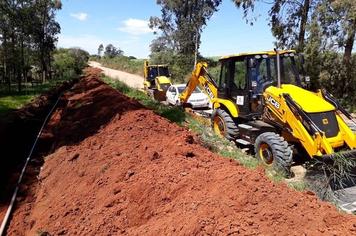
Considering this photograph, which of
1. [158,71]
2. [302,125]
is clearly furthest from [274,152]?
[158,71]

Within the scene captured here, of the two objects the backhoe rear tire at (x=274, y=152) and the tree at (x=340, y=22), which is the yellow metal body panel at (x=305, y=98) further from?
the tree at (x=340, y=22)

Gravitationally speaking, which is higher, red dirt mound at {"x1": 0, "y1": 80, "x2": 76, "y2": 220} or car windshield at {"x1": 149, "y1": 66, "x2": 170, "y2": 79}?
car windshield at {"x1": 149, "y1": 66, "x2": 170, "y2": 79}

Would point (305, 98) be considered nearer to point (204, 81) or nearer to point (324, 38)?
point (204, 81)

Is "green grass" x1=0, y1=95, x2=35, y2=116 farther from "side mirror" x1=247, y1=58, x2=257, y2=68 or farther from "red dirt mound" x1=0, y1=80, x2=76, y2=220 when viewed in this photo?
"side mirror" x1=247, y1=58, x2=257, y2=68

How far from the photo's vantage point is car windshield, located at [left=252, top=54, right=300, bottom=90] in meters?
11.2

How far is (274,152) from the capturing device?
972cm

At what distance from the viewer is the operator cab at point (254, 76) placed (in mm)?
11203

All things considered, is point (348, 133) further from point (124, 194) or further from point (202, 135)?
point (124, 194)

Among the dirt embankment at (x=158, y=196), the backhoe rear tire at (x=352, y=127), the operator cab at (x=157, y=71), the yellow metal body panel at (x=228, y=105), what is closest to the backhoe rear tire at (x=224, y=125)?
the yellow metal body panel at (x=228, y=105)

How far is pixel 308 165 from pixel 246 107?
373 centimetres

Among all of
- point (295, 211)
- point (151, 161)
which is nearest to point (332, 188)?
point (295, 211)

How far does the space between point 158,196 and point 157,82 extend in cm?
2069

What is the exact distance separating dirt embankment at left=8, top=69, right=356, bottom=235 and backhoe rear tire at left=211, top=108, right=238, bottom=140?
6.90 ft

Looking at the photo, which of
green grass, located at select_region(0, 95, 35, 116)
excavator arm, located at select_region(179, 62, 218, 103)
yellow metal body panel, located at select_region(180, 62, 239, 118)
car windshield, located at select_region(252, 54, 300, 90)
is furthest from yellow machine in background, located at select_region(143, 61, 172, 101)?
car windshield, located at select_region(252, 54, 300, 90)
